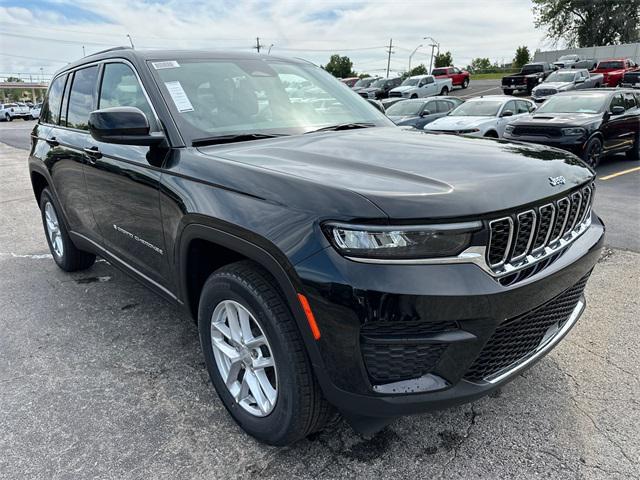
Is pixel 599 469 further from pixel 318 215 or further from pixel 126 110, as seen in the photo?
pixel 126 110

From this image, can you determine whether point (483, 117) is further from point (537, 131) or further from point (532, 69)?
point (532, 69)

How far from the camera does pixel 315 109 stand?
10.3ft

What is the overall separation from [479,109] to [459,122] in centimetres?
119

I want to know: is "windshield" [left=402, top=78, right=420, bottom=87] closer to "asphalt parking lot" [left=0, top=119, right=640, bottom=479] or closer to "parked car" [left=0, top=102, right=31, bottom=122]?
"asphalt parking lot" [left=0, top=119, right=640, bottom=479]

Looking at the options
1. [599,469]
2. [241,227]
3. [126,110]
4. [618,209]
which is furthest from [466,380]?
[618,209]

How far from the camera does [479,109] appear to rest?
12.2m

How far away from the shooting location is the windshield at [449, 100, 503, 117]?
1194cm

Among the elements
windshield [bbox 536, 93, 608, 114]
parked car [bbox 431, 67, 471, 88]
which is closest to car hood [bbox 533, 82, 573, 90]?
windshield [bbox 536, 93, 608, 114]

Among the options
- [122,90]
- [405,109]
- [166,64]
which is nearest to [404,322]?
[166,64]

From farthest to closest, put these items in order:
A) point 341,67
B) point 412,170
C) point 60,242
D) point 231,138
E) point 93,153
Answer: point 341,67, point 60,242, point 93,153, point 231,138, point 412,170

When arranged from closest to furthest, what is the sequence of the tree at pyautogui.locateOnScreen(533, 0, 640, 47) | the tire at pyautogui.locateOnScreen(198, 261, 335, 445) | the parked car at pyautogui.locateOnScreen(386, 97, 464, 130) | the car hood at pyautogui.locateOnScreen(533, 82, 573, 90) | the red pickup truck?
the tire at pyautogui.locateOnScreen(198, 261, 335, 445) → the parked car at pyautogui.locateOnScreen(386, 97, 464, 130) → the car hood at pyautogui.locateOnScreen(533, 82, 573, 90) → the red pickup truck → the tree at pyautogui.locateOnScreen(533, 0, 640, 47)

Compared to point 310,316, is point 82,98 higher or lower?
higher

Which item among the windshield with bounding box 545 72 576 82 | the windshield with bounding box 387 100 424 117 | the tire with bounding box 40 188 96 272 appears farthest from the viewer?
the windshield with bounding box 545 72 576 82

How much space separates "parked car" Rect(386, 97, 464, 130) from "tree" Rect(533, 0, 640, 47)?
172ft
